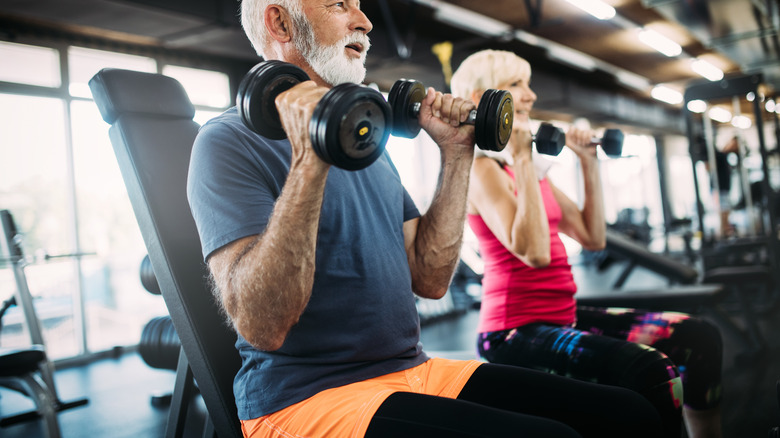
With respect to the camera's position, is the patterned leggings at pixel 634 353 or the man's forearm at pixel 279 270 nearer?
the man's forearm at pixel 279 270

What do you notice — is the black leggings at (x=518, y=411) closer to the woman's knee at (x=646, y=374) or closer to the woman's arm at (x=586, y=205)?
the woman's knee at (x=646, y=374)

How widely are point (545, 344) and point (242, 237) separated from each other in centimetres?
83

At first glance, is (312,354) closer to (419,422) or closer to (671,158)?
(419,422)

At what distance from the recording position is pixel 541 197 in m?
1.59

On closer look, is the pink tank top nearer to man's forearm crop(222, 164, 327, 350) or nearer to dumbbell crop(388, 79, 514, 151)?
dumbbell crop(388, 79, 514, 151)

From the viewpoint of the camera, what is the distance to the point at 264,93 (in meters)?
0.84

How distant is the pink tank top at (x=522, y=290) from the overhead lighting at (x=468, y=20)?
450cm

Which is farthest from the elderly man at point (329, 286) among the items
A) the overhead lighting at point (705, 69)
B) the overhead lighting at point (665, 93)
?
the overhead lighting at point (665, 93)

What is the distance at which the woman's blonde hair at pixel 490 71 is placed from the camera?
5.41ft

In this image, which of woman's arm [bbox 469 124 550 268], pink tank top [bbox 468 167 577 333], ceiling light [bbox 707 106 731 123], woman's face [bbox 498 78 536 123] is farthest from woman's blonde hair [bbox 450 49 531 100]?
ceiling light [bbox 707 106 731 123]

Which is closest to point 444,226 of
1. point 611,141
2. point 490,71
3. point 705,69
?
point 490,71

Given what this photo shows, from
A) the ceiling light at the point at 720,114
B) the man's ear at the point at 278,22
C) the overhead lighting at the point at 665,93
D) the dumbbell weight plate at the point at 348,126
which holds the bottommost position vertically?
the dumbbell weight plate at the point at 348,126

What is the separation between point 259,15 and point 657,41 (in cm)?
746

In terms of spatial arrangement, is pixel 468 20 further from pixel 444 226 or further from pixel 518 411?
pixel 518 411
